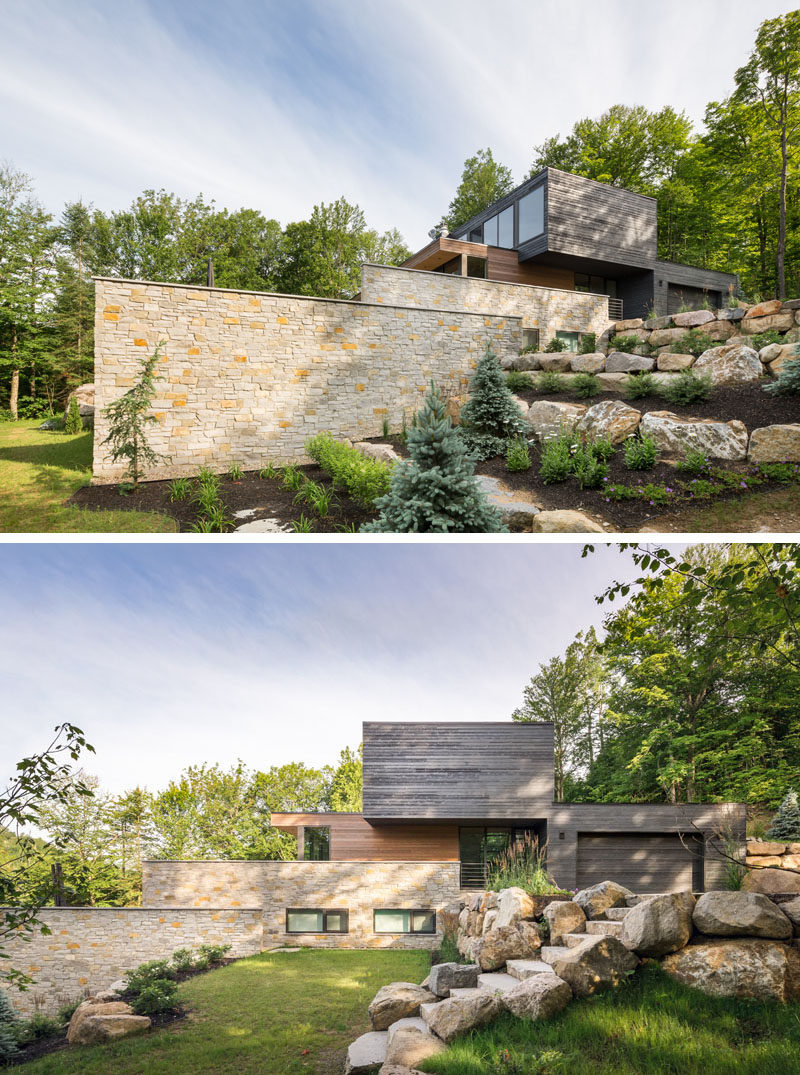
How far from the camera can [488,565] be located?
689 cm

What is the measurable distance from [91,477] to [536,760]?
9.19 metres

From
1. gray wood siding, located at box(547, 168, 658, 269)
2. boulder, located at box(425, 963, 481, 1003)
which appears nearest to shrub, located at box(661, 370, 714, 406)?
boulder, located at box(425, 963, 481, 1003)


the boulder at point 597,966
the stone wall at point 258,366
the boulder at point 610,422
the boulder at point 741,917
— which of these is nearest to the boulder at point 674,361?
the boulder at point 610,422

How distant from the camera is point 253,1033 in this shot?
5.12 m

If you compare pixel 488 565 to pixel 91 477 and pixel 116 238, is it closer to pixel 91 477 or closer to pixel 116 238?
pixel 91 477

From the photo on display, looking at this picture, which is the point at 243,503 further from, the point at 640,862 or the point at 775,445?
the point at 640,862

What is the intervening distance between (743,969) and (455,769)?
7747 mm

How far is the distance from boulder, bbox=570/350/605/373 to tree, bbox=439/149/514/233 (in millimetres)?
20027

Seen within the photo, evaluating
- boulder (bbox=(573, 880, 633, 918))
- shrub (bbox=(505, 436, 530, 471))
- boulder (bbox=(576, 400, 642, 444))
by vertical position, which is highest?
boulder (bbox=(576, 400, 642, 444))

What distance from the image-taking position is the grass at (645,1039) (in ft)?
9.95

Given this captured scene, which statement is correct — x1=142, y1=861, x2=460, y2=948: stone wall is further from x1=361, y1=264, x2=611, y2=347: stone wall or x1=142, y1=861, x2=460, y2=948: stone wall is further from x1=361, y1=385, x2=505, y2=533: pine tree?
x1=361, y1=264, x2=611, y2=347: stone wall

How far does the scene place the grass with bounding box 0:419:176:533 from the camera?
6.84 meters

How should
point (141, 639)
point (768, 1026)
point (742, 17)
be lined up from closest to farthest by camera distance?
1. point (768, 1026)
2. point (141, 639)
3. point (742, 17)

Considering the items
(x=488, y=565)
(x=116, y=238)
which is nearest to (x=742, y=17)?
(x=488, y=565)
